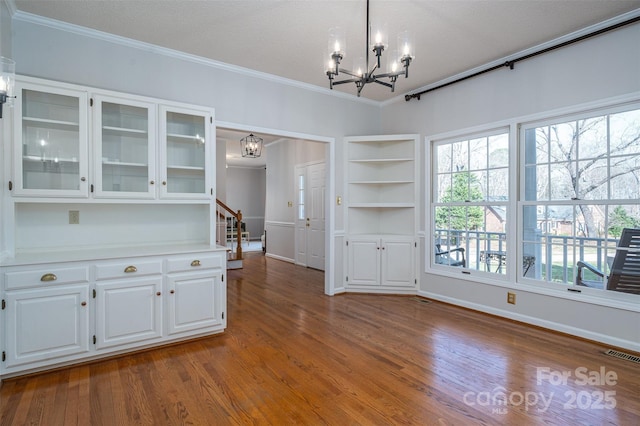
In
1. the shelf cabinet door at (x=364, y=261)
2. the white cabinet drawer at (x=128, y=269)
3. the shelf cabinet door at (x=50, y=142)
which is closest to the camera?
the shelf cabinet door at (x=50, y=142)

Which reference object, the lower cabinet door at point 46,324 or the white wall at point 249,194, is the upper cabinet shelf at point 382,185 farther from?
the white wall at point 249,194

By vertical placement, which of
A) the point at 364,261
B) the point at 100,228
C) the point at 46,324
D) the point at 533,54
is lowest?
the point at 46,324

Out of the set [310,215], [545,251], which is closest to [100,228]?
[310,215]

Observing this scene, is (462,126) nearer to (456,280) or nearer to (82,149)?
(456,280)

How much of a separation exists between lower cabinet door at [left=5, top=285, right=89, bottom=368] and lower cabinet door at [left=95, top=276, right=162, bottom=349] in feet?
0.36

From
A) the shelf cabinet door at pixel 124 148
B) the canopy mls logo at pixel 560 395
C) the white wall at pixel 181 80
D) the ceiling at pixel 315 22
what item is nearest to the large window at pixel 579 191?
the ceiling at pixel 315 22

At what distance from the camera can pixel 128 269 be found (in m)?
2.88

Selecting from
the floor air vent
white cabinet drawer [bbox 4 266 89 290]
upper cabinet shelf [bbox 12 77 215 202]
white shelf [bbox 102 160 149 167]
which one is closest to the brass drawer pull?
white cabinet drawer [bbox 4 266 89 290]

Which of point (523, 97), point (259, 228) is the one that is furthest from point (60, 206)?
point (259, 228)

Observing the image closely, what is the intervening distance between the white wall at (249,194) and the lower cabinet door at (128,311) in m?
10.2

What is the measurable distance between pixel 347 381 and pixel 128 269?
80.6 inches

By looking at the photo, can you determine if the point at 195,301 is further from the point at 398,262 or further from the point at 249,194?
the point at 249,194

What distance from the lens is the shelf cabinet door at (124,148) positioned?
2973 mm

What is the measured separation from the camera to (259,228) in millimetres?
13578
